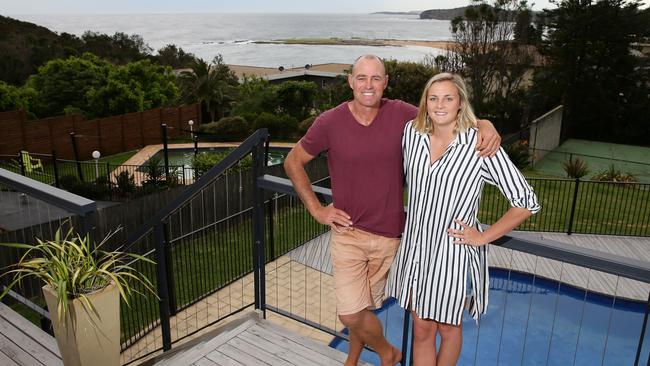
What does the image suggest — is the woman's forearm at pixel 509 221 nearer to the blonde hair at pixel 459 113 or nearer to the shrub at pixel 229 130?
the blonde hair at pixel 459 113

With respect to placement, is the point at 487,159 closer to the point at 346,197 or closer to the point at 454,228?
the point at 454,228

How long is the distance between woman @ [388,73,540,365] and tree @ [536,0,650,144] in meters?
27.4

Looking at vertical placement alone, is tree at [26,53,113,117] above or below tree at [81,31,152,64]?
below

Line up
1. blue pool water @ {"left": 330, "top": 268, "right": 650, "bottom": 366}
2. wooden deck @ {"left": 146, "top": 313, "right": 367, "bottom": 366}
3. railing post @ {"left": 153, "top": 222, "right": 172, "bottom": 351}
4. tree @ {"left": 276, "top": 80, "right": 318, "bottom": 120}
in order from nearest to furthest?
wooden deck @ {"left": 146, "top": 313, "right": 367, "bottom": 366} → railing post @ {"left": 153, "top": 222, "right": 172, "bottom": 351} → blue pool water @ {"left": 330, "top": 268, "right": 650, "bottom": 366} → tree @ {"left": 276, "top": 80, "right": 318, "bottom": 120}

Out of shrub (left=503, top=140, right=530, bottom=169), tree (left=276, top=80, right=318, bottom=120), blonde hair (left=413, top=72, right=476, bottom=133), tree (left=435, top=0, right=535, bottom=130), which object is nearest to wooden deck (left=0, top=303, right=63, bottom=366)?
blonde hair (left=413, top=72, right=476, bottom=133)

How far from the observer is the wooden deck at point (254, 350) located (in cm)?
279

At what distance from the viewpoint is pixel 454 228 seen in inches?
79.3

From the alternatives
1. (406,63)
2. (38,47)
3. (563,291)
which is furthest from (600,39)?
(38,47)

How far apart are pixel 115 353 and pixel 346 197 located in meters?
1.45

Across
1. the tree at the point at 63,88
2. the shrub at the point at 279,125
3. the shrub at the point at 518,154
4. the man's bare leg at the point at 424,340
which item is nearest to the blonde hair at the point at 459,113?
the man's bare leg at the point at 424,340

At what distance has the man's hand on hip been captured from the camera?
232 centimetres

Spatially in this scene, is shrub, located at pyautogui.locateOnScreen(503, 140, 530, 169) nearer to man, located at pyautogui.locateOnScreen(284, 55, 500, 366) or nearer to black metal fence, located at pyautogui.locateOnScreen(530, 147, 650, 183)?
black metal fence, located at pyautogui.locateOnScreen(530, 147, 650, 183)

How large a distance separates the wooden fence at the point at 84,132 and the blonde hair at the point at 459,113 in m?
18.2

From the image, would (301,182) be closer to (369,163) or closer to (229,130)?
(369,163)
